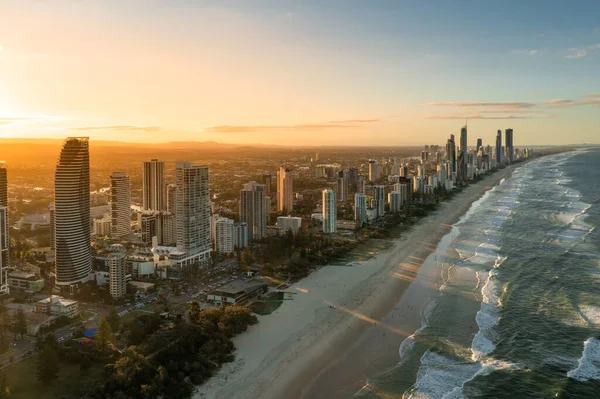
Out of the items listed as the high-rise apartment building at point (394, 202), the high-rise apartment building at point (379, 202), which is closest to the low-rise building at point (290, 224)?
the high-rise apartment building at point (379, 202)

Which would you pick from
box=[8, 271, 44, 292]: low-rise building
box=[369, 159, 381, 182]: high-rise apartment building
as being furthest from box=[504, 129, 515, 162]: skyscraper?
box=[8, 271, 44, 292]: low-rise building

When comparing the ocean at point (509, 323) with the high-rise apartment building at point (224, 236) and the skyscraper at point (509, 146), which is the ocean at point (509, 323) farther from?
the skyscraper at point (509, 146)

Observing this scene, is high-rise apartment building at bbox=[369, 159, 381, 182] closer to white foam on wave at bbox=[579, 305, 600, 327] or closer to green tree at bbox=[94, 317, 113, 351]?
white foam on wave at bbox=[579, 305, 600, 327]

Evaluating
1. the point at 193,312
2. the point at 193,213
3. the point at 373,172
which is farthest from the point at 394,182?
the point at 193,312

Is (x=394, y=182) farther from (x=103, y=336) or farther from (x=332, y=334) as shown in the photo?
(x=103, y=336)

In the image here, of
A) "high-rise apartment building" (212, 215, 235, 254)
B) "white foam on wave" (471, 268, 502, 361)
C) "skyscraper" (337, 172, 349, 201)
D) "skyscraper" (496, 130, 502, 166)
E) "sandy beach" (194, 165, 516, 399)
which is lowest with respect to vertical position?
"sandy beach" (194, 165, 516, 399)
